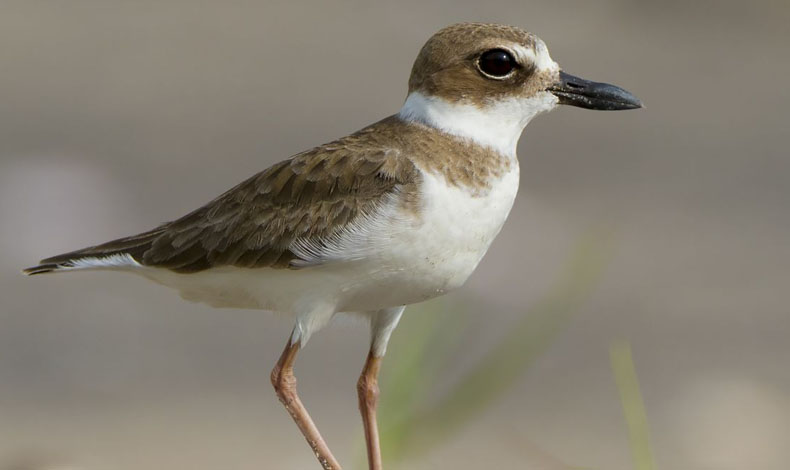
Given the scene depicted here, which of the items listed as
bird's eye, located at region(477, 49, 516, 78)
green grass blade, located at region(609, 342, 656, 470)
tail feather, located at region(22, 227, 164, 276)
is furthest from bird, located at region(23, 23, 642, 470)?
green grass blade, located at region(609, 342, 656, 470)

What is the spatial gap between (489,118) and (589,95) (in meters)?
0.45

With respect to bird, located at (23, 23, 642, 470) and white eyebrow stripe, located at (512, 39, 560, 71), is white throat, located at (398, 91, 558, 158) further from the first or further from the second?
white eyebrow stripe, located at (512, 39, 560, 71)

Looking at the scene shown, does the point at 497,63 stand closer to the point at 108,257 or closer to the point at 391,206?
the point at 391,206

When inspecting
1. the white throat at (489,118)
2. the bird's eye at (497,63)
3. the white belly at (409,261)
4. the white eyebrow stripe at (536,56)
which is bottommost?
the white belly at (409,261)

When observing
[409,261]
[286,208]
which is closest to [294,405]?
[286,208]

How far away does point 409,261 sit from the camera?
523 centimetres

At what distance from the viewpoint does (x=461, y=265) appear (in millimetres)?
5328

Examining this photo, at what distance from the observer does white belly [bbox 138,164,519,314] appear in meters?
5.23

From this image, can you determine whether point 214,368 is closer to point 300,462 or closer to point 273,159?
point 300,462

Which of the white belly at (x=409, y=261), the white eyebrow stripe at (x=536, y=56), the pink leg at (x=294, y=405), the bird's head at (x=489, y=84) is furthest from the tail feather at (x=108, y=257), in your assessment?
the white eyebrow stripe at (x=536, y=56)

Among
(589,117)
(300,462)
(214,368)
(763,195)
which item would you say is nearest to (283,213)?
(300,462)

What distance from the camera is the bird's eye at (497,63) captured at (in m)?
5.51

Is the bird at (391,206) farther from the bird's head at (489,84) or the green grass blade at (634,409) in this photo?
the green grass blade at (634,409)

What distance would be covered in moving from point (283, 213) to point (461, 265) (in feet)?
2.53
